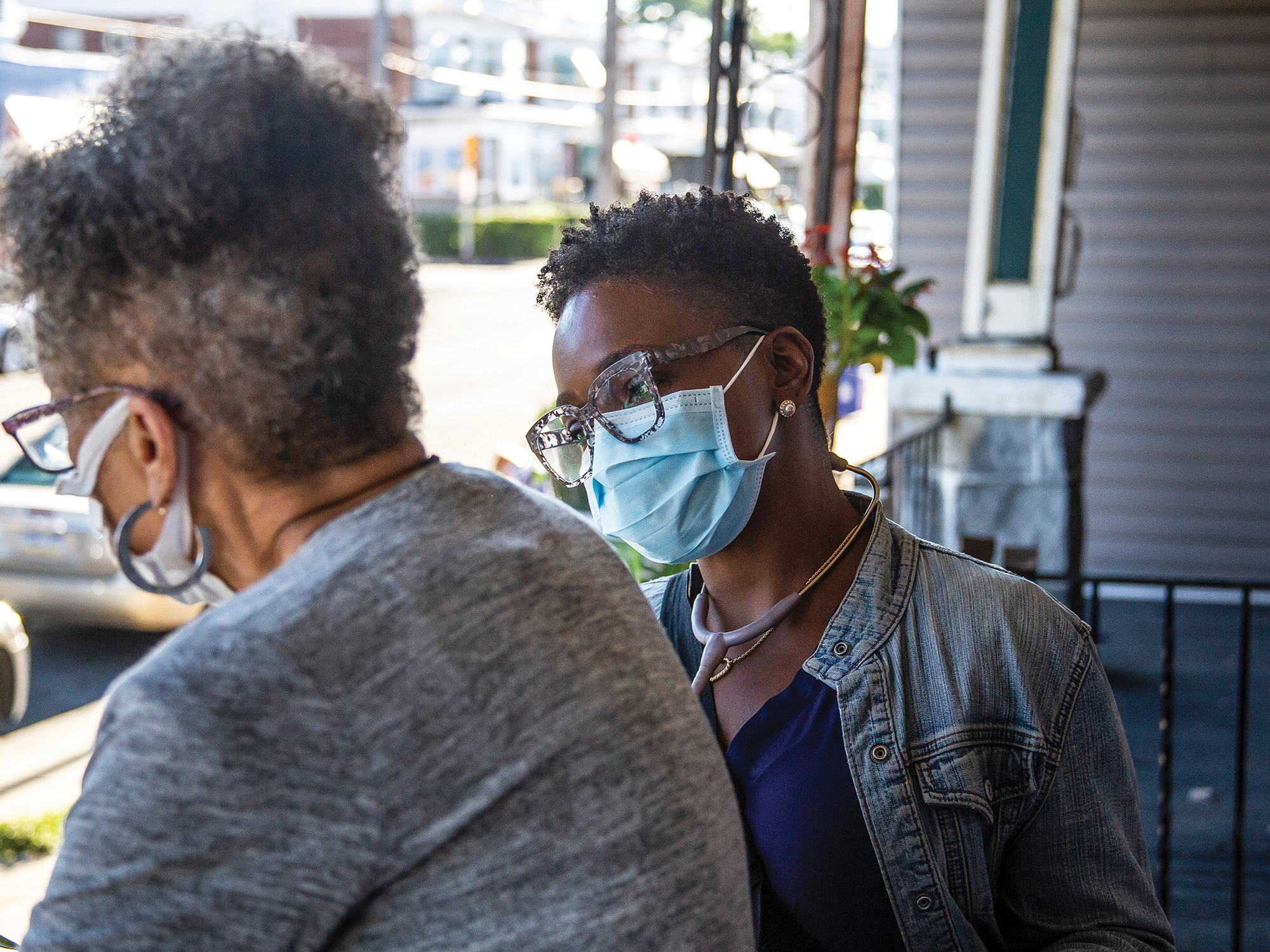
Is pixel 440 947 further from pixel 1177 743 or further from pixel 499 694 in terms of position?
pixel 1177 743

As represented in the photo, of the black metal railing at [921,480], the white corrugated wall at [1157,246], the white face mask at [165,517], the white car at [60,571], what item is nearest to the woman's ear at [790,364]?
the white face mask at [165,517]

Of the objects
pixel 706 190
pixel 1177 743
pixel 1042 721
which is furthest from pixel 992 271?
pixel 1042 721

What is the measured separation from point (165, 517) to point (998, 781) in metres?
1.09

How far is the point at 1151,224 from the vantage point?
7.30m

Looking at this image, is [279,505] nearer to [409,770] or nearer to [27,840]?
[409,770]

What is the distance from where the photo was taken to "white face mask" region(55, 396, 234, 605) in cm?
116

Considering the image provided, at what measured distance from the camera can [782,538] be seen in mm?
1893

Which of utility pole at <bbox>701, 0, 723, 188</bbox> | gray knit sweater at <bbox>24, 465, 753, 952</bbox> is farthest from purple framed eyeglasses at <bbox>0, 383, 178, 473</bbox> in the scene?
utility pole at <bbox>701, 0, 723, 188</bbox>

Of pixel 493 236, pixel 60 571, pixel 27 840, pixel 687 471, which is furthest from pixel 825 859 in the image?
pixel 493 236

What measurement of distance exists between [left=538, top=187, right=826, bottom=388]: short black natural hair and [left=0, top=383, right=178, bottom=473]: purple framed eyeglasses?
2.74 ft

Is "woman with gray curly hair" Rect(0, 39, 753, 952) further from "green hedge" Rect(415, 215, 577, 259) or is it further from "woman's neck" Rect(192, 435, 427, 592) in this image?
"green hedge" Rect(415, 215, 577, 259)

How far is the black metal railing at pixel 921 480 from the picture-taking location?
17.6 feet

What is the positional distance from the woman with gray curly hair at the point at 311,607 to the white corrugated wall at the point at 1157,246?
668 centimetres

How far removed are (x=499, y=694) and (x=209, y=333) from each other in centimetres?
42
